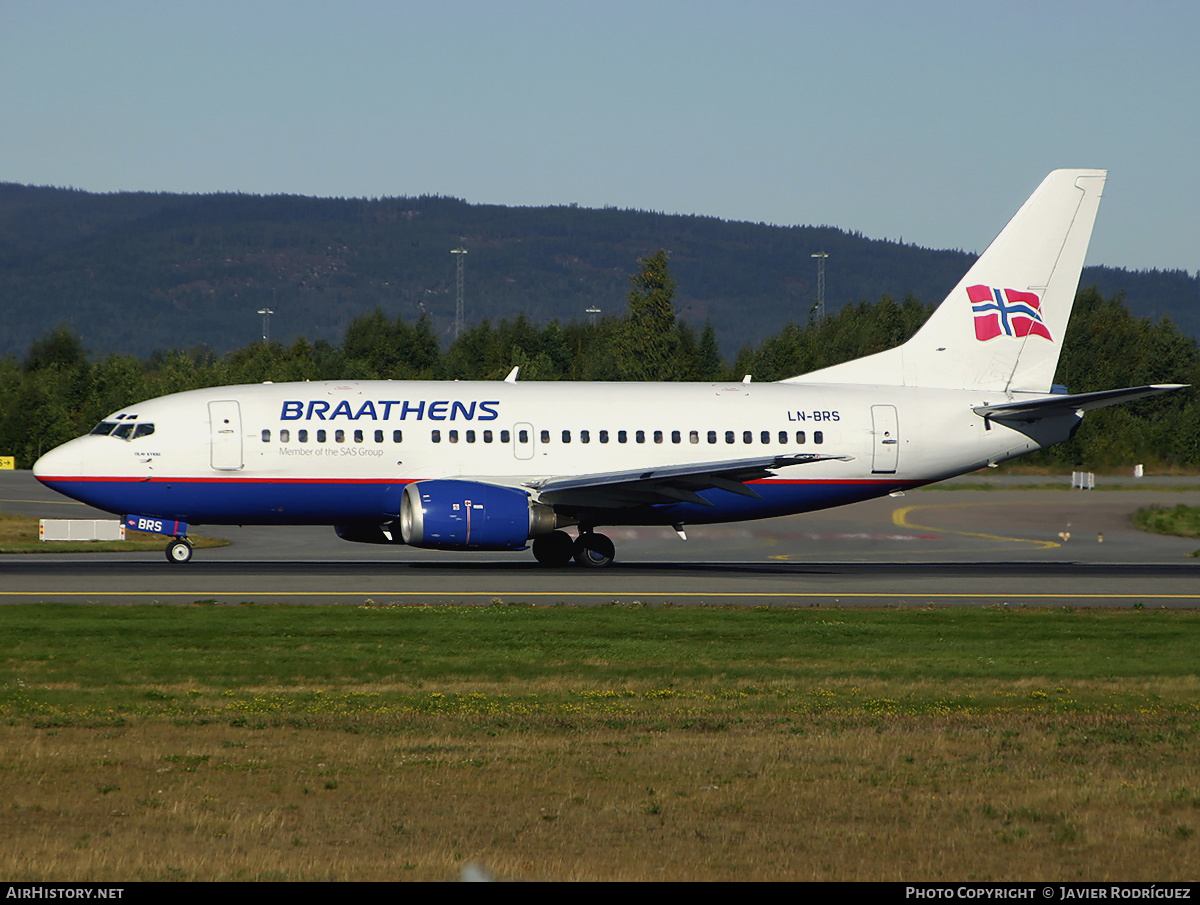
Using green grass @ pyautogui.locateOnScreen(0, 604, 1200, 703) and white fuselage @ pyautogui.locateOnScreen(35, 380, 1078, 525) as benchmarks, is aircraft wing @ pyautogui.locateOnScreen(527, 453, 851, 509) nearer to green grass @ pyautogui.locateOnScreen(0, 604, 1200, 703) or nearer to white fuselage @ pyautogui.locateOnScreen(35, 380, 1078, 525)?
white fuselage @ pyautogui.locateOnScreen(35, 380, 1078, 525)

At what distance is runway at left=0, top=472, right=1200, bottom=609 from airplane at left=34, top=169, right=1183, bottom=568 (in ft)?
4.61

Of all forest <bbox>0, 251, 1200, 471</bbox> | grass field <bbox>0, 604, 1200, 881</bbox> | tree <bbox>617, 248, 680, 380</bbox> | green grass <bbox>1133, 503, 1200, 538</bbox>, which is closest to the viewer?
grass field <bbox>0, 604, 1200, 881</bbox>

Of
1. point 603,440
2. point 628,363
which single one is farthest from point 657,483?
point 628,363

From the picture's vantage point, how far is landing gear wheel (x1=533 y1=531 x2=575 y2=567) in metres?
34.7

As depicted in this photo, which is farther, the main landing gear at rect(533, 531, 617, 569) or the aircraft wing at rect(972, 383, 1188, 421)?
the main landing gear at rect(533, 531, 617, 569)

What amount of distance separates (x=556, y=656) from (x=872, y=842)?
31.4 ft

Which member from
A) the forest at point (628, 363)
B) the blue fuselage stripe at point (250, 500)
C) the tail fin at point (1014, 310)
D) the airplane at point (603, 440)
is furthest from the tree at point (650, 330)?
the blue fuselage stripe at point (250, 500)

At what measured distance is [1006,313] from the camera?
37.6 m

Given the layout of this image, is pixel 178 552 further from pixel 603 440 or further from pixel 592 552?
pixel 603 440

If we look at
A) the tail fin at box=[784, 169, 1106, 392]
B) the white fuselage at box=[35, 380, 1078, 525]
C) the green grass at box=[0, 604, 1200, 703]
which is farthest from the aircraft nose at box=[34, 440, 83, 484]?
the tail fin at box=[784, 169, 1106, 392]

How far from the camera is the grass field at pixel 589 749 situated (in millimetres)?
9797

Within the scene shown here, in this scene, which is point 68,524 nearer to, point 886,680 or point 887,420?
point 887,420

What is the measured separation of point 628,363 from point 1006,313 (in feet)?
227

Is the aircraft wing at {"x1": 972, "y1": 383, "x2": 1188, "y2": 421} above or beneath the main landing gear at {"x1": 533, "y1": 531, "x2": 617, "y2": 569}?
above
